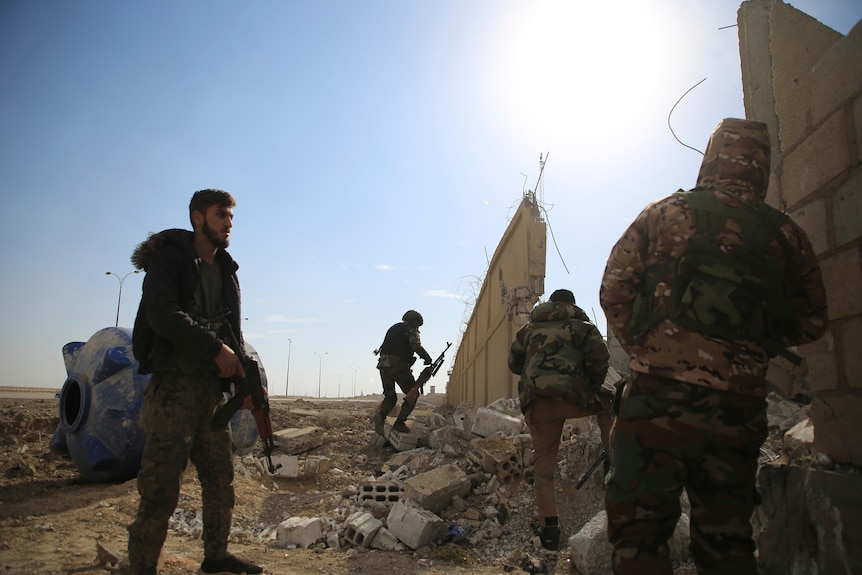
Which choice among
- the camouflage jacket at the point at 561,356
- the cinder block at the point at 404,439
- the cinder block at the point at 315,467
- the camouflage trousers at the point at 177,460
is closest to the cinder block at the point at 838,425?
the camouflage jacket at the point at 561,356

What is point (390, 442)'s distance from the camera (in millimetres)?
6793

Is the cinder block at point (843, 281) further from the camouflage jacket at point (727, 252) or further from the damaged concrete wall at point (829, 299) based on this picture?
the camouflage jacket at point (727, 252)

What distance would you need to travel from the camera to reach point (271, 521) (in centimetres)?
421

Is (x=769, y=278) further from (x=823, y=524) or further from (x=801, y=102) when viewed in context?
(x=801, y=102)

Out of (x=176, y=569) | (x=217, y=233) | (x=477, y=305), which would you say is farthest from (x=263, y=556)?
(x=477, y=305)

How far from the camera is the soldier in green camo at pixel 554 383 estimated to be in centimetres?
330

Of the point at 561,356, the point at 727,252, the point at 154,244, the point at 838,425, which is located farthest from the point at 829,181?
the point at 154,244

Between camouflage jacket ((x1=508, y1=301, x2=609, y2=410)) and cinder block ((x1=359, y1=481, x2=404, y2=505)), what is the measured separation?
1.33m

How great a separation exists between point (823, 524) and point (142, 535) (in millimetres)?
2509

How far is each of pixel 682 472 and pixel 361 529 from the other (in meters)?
2.40

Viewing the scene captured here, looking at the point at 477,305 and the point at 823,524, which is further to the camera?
the point at 477,305

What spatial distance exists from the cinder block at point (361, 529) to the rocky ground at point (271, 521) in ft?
0.25

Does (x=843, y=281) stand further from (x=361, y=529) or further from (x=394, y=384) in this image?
Result: (x=394, y=384)

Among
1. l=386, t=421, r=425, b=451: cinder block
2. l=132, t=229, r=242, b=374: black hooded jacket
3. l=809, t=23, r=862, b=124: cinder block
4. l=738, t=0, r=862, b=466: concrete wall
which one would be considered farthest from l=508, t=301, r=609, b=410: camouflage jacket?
l=386, t=421, r=425, b=451: cinder block
